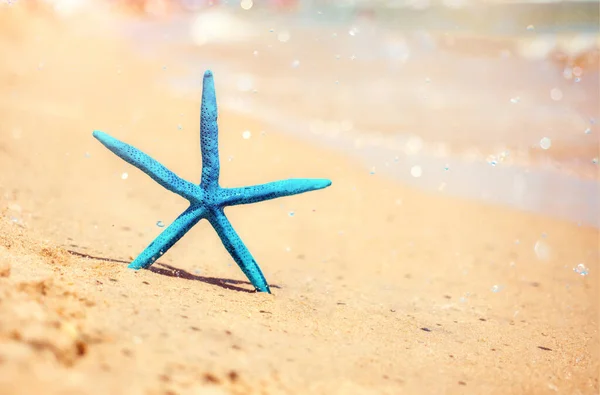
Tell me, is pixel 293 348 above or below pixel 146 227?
below

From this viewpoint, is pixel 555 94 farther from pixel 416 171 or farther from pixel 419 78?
pixel 416 171

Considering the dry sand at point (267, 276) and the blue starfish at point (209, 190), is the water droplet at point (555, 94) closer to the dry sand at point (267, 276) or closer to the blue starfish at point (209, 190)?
the dry sand at point (267, 276)

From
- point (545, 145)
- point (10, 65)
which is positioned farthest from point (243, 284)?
point (10, 65)

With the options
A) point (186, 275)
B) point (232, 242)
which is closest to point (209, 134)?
point (232, 242)

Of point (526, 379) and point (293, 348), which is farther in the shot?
point (526, 379)

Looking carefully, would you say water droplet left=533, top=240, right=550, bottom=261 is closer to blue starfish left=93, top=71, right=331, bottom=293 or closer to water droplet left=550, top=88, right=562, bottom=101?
blue starfish left=93, top=71, right=331, bottom=293

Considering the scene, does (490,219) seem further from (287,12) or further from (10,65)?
(287,12)
